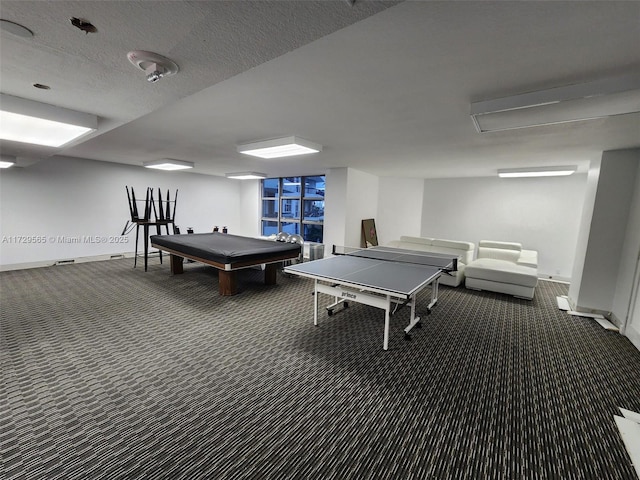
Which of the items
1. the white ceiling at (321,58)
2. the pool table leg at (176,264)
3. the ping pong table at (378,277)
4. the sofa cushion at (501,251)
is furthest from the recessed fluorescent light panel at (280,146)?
the sofa cushion at (501,251)

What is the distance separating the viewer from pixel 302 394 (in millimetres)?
2146

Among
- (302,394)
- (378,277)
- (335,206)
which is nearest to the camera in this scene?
(302,394)

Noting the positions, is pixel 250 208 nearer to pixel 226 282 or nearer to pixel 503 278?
pixel 226 282

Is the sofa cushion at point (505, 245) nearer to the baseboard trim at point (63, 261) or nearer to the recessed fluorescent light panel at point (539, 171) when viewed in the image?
the recessed fluorescent light panel at point (539, 171)

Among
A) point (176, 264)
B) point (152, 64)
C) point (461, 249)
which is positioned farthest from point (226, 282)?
point (461, 249)

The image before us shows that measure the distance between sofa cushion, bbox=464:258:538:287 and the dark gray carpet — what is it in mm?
770

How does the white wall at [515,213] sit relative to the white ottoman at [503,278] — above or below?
above

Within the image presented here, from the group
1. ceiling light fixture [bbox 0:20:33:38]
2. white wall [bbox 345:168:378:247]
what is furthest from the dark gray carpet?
white wall [bbox 345:168:378:247]

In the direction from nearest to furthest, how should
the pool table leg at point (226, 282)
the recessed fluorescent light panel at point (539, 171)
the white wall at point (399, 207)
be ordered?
the pool table leg at point (226, 282) < the recessed fluorescent light panel at point (539, 171) < the white wall at point (399, 207)

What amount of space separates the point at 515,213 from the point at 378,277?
559 centimetres

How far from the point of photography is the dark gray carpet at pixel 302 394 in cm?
157

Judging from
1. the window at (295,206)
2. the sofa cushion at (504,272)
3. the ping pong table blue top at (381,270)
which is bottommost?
the sofa cushion at (504,272)

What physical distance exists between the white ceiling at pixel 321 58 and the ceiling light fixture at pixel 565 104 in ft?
0.22

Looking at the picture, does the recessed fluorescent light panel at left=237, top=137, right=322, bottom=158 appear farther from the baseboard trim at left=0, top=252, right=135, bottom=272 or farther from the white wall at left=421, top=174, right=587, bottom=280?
the baseboard trim at left=0, top=252, right=135, bottom=272
